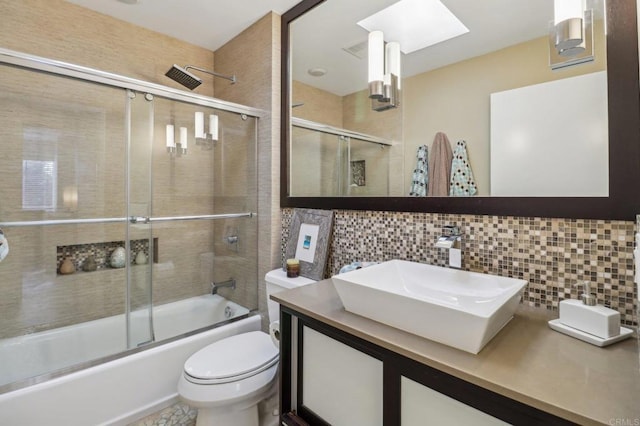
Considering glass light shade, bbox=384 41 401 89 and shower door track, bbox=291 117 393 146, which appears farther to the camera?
shower door track, bbox=291 117 393 146

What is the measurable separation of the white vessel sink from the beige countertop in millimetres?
29

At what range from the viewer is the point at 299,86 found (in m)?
1.98

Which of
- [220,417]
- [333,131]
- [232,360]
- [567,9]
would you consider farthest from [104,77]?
[567,9]

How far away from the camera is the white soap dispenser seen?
2.51ft

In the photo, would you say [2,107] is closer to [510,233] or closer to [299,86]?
[299,86]

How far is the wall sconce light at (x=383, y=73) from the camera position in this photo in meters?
1.46

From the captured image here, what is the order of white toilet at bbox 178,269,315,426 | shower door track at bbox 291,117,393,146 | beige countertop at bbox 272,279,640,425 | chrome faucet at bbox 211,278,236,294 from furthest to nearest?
1. chrome faucet at bbox 211,278,236,294
2. shower door track at bbox 291,117,393,146
3. white toilet at bbox 178,269,315,426
4. beige countertop at bbox 272,279,640,425

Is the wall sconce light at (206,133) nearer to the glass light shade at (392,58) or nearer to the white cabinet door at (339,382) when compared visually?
the glass light shade at (392,58)

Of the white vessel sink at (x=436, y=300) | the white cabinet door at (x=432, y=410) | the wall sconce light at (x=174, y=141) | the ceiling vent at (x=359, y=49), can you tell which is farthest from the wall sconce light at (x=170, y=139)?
the white cabinet door at (x=432, y=410)

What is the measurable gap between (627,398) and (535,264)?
1.75ft

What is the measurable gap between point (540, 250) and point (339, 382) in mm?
802

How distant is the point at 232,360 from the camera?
1466 mm

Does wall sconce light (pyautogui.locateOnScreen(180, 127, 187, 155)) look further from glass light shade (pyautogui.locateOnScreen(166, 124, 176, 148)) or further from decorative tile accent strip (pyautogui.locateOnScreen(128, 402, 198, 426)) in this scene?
decorative tile accent strip (pyautogui.locateOnScreen(128, 402, 198, 426))

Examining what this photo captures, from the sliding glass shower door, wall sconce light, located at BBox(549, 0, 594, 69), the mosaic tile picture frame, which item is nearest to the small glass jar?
the mosaic tile picture frame
